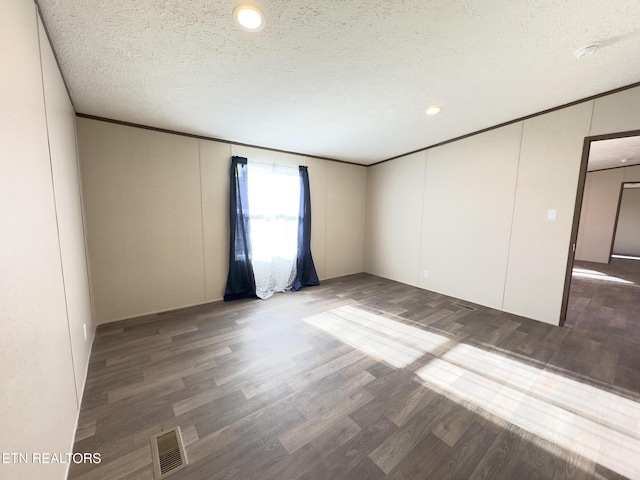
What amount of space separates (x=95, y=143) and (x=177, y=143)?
2.62ft

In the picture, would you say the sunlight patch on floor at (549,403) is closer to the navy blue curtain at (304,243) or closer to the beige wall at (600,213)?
the navy blue curtain at (304,243)

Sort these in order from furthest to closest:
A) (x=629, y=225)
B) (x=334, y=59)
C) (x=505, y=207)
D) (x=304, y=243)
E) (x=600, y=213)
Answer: (x=629, y=225) < (x=600, y=213) < (x=304, y=243) < (x=505, y=207) < (x=334, y=59)

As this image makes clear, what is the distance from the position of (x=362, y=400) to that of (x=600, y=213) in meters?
8.81

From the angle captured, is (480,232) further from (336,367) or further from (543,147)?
(336,367)

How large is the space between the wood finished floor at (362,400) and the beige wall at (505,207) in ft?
2.03

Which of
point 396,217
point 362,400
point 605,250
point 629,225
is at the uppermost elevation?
point 396,217

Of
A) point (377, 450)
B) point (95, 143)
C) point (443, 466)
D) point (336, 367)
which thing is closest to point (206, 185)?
point (95, 143)

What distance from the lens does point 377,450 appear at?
1345mm

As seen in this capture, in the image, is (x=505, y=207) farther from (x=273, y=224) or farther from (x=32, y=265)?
(x=32, y=265)

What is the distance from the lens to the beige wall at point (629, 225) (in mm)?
7676

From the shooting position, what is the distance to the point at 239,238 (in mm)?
3582

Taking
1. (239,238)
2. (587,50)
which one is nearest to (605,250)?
(587,50)

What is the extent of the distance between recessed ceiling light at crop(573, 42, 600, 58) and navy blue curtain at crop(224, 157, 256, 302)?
3.49m

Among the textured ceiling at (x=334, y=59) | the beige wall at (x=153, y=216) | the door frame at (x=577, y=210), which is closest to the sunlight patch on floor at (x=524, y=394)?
the door frame at (x=577, y=210)
